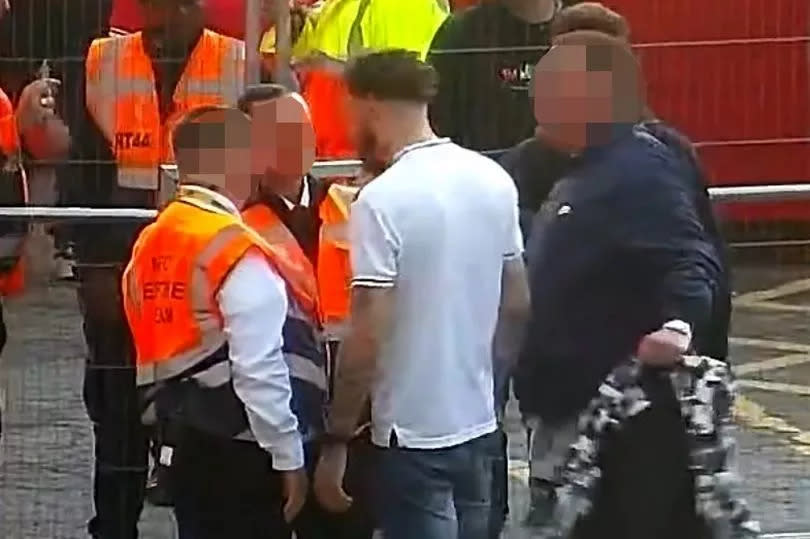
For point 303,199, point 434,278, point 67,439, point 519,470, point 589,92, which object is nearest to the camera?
point 434,278

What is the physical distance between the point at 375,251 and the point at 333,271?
0.70m

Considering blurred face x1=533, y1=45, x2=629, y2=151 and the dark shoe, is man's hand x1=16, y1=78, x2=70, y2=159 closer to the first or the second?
the dark shoe

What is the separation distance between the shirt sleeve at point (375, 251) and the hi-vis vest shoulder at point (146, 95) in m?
1.37

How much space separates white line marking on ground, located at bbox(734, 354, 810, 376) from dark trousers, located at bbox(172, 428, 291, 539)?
4.55 meters

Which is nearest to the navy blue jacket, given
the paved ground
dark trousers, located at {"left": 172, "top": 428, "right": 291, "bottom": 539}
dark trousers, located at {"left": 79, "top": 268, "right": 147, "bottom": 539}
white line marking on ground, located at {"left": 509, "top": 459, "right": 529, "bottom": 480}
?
dark trousers, located at {"left": 172, "top": 428, "right": 291, "bottom": 539}

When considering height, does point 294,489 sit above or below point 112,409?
above

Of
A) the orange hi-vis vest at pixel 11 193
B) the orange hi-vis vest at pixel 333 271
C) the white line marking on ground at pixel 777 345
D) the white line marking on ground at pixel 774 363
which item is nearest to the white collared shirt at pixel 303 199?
the orange hi-vis vest at pixel 333 271

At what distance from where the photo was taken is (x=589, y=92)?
4.72 meters

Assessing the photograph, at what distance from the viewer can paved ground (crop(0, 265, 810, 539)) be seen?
6.68 meters

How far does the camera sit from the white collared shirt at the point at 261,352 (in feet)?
15.2

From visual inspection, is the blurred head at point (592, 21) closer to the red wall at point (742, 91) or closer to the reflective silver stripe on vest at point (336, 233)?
the red wall at point (742, 91)

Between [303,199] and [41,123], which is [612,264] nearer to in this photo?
[303,199]

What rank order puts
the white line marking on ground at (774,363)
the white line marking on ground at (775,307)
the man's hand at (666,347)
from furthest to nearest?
the white line marking on ground at (775,307)
the white line marking on ground at (774,363)
the man's hand at (666,347)

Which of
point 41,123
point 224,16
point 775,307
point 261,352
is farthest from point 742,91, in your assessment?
point 775,307
